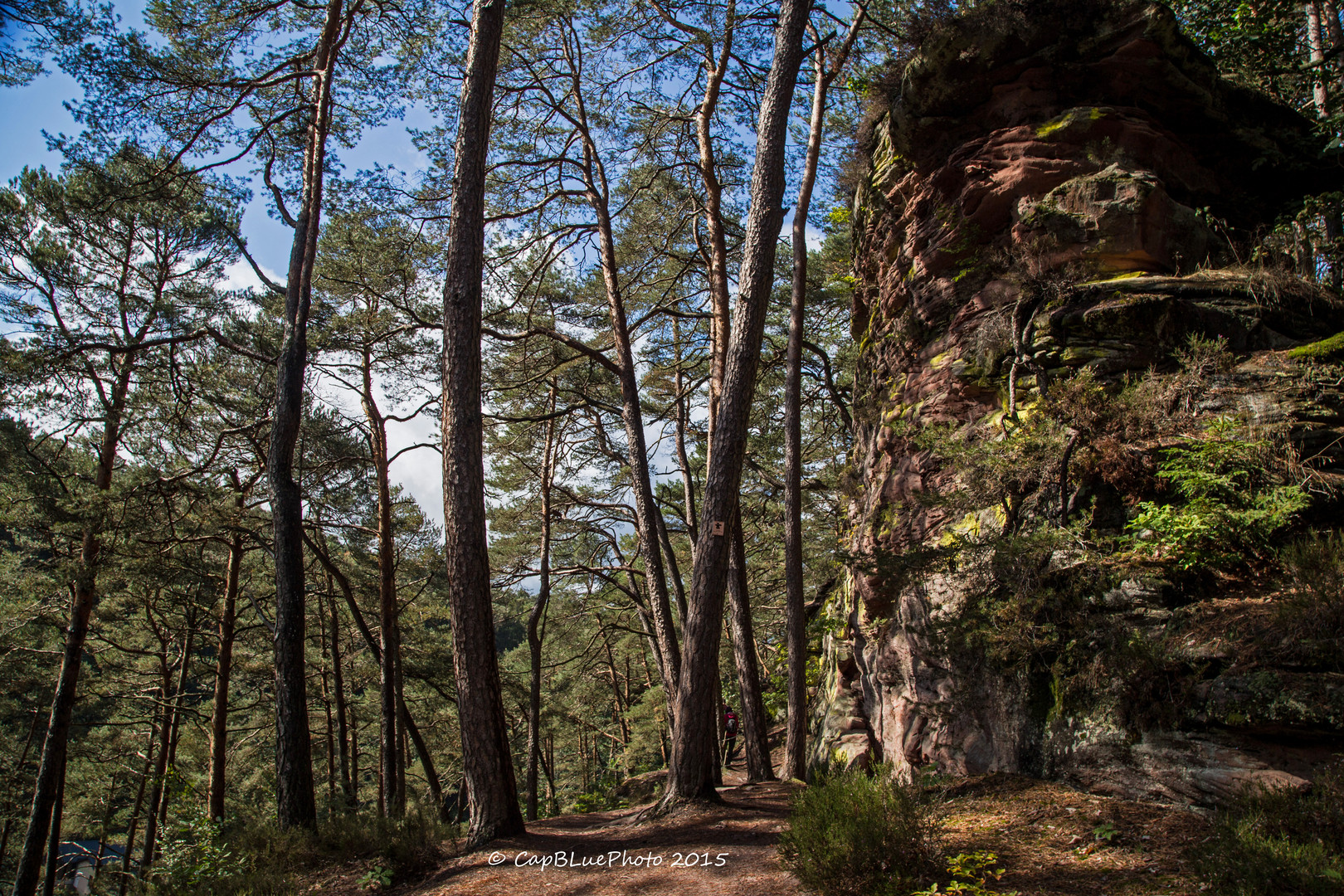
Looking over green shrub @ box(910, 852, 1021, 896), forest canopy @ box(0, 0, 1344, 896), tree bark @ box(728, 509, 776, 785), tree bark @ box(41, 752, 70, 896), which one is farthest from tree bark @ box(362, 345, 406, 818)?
green shrub @ box(910, 852, 1021, 896)

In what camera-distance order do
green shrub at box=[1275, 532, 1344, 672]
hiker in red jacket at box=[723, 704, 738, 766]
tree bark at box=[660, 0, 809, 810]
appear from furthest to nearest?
hiker in red jacket at box=[723, 704, 738, 766] → tree bark at box=[660, 0, 809, 810] → green shrub at box=[1275, 532, 1344, 672]

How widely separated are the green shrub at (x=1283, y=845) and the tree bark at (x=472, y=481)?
4513 mm

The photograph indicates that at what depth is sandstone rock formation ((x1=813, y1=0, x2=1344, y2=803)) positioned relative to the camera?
3768 mm

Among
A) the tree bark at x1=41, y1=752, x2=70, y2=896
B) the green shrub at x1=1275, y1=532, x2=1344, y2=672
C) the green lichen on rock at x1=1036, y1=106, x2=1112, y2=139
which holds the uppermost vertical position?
the green lichen on rock at x1=1036, y1=106, x2=1112, y2=139

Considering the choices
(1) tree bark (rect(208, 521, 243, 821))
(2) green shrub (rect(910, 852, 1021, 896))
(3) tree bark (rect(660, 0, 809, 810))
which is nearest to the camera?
(2) green shrub (rect(910, 852, 1021, 896))

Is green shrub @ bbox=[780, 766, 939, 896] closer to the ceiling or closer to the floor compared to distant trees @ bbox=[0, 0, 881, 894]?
closer to the floor

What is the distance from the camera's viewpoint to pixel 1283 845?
2.47 metres

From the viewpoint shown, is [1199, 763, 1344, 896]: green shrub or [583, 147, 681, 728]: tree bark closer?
[1199, 763, 1344, 896]: green shrub

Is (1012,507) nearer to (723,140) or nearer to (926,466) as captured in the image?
(926,466)

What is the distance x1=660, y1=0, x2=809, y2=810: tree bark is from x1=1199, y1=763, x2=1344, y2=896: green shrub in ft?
12.0

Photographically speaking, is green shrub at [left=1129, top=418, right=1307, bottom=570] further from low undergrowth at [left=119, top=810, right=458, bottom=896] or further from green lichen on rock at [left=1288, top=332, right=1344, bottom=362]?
low undergrowth at [left=119, top=810, right=458, bottom=896]

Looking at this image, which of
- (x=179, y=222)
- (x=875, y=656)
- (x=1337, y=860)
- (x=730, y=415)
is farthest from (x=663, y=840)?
(x=179, y=222)

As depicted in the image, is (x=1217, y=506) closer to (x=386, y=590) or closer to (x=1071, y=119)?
(x=1071, y=119)

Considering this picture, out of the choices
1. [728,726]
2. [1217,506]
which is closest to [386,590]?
[728,726]
